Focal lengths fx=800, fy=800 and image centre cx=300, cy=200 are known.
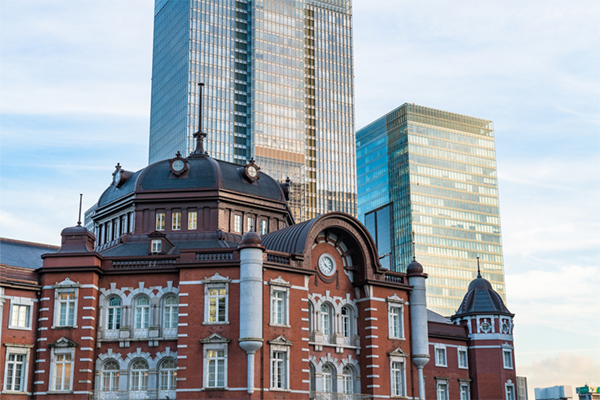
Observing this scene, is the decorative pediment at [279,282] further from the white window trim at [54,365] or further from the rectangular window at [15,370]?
the rectangular window at [15,370]

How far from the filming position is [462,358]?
7112 centimetres

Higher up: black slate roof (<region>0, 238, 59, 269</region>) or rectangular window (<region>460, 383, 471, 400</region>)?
black slate roof (<region>0, 238, 59, 269</region>)

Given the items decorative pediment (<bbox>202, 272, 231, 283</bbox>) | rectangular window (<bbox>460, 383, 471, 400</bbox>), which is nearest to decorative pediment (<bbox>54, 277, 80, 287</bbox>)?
decorative pediment (<bbox>202, 272, 231, 283</bbox>)

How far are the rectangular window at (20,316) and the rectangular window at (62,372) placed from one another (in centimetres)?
313

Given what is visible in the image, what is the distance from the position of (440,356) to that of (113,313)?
29715mm

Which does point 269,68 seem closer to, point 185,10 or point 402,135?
point 185,10

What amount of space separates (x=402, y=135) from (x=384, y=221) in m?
20.2

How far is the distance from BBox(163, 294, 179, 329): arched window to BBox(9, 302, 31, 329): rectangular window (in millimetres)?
8984

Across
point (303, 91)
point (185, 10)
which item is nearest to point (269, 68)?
point (303, 91)

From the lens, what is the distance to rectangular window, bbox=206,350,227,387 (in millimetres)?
51312

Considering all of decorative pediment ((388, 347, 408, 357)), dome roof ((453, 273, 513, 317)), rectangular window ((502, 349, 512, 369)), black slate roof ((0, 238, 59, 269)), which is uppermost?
black slate roof ((0, 238, 59, 269))

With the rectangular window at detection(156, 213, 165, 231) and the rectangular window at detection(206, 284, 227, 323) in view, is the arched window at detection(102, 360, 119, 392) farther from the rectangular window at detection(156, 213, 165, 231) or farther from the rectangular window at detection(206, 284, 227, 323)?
the rectangular window at detection(156, 213, 165, 231)

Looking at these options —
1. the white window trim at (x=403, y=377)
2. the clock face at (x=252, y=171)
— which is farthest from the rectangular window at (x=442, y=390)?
the clock face at (x=252, y=171)

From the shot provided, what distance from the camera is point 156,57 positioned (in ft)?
563
